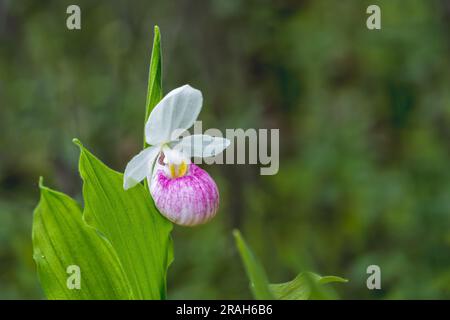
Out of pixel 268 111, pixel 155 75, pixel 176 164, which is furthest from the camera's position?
pixel 268 111

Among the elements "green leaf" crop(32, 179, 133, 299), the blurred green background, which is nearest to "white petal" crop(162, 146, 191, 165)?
"green leaf" crop(32, 179, 133, 299)

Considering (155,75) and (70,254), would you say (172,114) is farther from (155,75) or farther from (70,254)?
(70,254)

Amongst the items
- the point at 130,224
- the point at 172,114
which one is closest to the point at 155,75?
the point at 172,114

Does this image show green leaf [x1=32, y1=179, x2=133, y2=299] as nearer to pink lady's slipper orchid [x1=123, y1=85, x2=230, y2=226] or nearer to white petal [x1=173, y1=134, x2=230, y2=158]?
pink lady's slipper orchid [x1=123, y1=85, x2=230, y2=226]

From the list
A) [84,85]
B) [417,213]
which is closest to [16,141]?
[84,85]

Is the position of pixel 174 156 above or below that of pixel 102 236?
above

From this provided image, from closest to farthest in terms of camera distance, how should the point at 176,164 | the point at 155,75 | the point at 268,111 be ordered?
the point at 155,75, the point at 176,164, the point at 268,111

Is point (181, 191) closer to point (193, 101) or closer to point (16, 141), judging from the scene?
point (193, 101)
